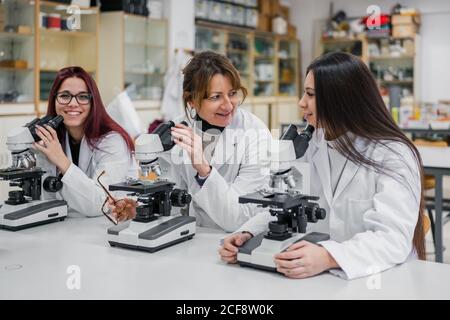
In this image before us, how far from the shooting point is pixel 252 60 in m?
7.45

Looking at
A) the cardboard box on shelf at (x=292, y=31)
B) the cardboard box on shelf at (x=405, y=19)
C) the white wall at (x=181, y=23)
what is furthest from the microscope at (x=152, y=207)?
the cardboard box on shelf at (x=292, y=31)

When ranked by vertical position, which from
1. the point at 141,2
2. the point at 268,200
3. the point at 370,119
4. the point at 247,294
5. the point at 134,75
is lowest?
the point at 247,294

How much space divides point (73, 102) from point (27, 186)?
0.43m

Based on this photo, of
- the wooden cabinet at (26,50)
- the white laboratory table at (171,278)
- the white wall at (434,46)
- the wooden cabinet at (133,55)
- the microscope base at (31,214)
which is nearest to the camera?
the white laboratory table at (171,278)

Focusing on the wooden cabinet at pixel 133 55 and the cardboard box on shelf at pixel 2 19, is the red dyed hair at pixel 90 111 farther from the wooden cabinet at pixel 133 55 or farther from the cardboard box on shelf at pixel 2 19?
the wooden cabinet at pixel 133 55

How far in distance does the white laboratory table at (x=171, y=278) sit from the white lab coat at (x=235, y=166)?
233mm

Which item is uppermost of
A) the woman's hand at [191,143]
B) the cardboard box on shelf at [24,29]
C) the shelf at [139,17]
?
the shelf at [139,17]

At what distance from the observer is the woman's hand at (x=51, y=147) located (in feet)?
6.40

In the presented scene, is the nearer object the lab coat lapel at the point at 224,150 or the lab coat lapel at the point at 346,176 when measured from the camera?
the lab coat lapel at the point at 346,176

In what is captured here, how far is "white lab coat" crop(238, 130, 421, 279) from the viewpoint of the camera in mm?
1328

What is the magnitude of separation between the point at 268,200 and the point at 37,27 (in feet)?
13.1

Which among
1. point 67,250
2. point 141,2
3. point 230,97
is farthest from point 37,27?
point 67,250

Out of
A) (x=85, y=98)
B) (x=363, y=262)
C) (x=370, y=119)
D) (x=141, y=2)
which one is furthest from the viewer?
(x=141, y=2)
